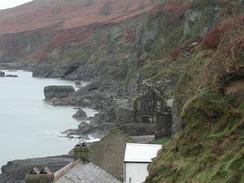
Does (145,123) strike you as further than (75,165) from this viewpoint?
Yes

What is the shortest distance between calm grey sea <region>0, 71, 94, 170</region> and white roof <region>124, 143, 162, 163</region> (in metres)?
34.7

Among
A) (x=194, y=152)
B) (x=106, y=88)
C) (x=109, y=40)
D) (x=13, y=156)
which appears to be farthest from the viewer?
(x=109, y=40)

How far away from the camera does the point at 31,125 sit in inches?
3236

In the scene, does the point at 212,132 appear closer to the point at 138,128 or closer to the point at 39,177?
the point at 39,177

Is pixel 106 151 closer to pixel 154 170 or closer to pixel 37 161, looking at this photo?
pixel 154 170

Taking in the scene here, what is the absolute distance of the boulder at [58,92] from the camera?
11159 cm

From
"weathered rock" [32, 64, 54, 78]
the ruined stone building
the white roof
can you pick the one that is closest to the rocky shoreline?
the ruined stone building

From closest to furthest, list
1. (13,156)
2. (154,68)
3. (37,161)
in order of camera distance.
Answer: (37,161), (13,156), (154,68)

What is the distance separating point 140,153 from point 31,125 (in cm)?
6242

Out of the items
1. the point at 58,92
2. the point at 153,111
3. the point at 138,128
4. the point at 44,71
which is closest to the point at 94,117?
the point at 153,111

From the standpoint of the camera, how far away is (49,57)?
188500 millimetres

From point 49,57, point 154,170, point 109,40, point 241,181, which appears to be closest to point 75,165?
point 154,170

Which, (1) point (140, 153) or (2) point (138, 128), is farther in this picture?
(2) point (138, 128)

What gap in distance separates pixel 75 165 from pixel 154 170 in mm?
9141
